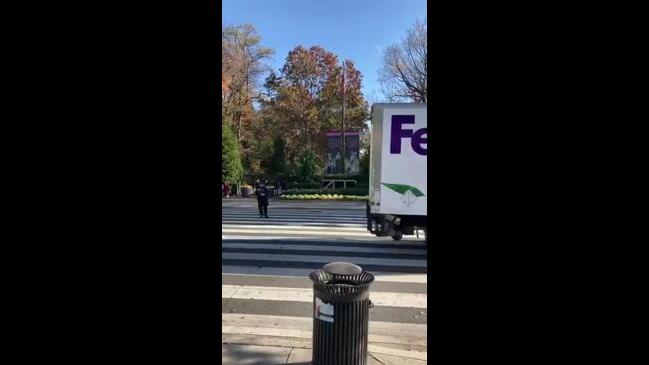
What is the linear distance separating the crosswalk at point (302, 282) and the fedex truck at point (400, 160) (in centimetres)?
113

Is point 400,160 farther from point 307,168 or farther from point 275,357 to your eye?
point 307,168

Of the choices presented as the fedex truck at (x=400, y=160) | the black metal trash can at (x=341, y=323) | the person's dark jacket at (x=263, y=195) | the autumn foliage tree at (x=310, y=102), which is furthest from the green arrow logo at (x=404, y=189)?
the autumn foliage tree at (x=310, y=102)

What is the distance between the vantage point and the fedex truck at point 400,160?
33.4ft

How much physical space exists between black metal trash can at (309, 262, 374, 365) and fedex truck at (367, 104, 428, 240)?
6.27 meters

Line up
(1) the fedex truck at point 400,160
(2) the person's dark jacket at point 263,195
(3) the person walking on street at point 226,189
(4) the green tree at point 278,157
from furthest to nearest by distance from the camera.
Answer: (4) the green tree at point 278,157
(3) the person walking on street at point 226,189
(2) the person's dark jacket at point 263,195
(1) the fedex truck at point 400,160

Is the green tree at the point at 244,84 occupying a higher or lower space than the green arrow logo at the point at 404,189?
higher

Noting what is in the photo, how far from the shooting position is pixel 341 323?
13.5 ft

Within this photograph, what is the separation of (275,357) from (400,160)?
6.48m

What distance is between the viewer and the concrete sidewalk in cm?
448

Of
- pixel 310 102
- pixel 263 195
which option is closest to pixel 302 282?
pixel 263 195

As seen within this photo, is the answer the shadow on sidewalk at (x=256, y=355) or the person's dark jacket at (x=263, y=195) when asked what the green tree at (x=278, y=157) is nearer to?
the person's dark jacket at (x=263, y=195)

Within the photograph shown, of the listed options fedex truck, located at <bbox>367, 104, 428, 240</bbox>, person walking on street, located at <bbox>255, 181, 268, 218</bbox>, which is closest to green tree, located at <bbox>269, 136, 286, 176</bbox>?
person walking on street, located at <bbox>255, 181, 268, 218</bbox>
